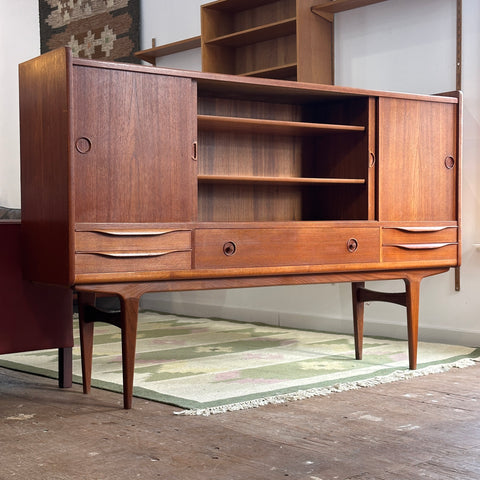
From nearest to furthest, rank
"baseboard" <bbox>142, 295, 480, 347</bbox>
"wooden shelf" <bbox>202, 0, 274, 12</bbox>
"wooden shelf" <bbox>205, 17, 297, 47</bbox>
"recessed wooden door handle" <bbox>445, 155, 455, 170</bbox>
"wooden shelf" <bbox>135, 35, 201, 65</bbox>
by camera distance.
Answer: "recessed wooden door handle" <bbox>445, 155, 455, 170</bbox> → "baseboard" <bbox>142, 295, 480, 347</bbox> → "wooden shelf" <bbox>205, 17, 297, 47</bbox> → "wooden shelf" <bbox>202, 0, 274, 12</bbox> → "wooden shelf" <bbox>135, 35, 201, 65</bbox>

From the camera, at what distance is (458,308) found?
4230mm

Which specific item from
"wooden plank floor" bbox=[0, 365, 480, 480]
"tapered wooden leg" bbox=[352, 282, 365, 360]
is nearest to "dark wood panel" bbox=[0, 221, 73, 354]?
"wooden plank floor" bbox=[0, 365, 480, 480]

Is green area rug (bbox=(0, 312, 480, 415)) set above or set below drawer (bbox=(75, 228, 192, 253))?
below

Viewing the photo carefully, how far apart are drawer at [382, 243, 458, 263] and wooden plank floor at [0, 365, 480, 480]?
23.7 inches

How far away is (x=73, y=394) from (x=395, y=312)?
2.10 metres

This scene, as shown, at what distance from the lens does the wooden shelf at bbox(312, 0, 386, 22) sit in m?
4.44

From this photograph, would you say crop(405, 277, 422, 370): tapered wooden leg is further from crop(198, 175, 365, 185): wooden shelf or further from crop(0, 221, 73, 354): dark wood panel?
crop(0, 221, 73, 354): dark wood panel

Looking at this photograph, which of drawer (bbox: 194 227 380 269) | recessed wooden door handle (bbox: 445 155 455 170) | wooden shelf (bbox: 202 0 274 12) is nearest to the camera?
drawer (bbox: 194 227 380 269)

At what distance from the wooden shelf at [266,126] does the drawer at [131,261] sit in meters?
0.56

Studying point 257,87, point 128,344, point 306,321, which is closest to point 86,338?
point 128,344

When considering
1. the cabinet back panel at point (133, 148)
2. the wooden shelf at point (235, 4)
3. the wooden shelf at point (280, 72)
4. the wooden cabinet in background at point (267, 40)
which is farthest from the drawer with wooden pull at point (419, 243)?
the wooden shelf at point (235, 4)

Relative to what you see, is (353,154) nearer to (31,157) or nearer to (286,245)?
(286,245)

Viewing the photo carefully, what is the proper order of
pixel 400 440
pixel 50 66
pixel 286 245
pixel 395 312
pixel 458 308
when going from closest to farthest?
pixel 400 440, pixel 50 66, pixel 286 245, pixel 458 308, pixel 395 312

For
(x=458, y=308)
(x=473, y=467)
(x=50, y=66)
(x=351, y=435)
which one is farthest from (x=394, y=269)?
(x=50, y=66)
